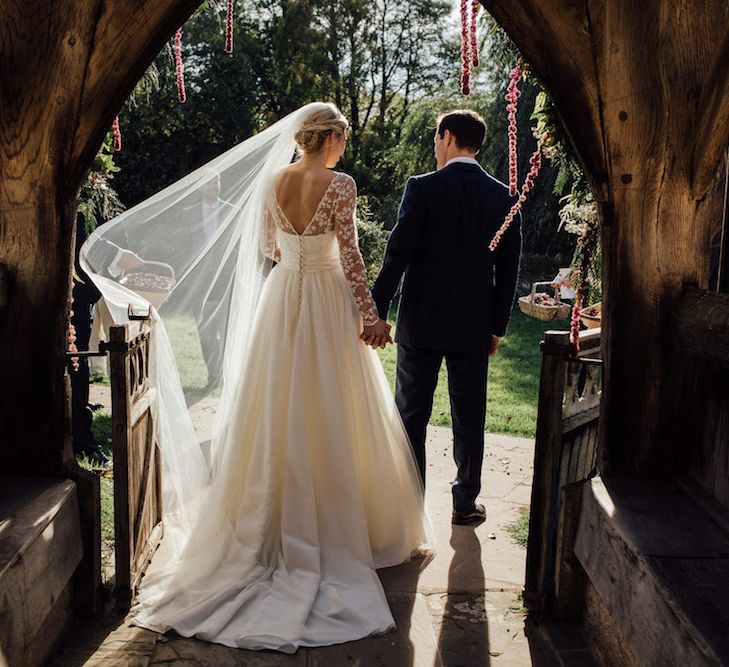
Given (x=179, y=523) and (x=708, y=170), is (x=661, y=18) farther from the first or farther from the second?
(x=179, y=523)

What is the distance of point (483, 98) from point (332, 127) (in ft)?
54.6

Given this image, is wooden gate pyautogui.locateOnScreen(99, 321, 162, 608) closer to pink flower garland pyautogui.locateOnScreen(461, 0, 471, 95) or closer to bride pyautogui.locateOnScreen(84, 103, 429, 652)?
bride pyautogui.locateOnScreen(84, 103, 429, 652)

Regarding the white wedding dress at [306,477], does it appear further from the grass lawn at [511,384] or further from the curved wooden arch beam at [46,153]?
the grass lawn at [511,384]

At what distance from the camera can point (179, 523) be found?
3977mm

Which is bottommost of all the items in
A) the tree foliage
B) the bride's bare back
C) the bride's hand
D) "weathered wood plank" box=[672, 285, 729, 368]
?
the bride's hand

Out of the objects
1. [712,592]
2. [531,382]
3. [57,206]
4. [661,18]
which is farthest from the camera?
[531,382]

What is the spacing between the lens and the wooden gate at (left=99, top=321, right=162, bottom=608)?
3.15m

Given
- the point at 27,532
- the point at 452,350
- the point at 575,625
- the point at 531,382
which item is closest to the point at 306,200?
the point at 452,350

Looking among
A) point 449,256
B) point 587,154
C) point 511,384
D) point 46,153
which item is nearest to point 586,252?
point 449,256

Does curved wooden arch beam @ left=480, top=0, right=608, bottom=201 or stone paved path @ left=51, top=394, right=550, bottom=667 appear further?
stone paved path @ left=51, top=394, right=550, bottom=667

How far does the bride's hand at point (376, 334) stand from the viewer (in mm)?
3826

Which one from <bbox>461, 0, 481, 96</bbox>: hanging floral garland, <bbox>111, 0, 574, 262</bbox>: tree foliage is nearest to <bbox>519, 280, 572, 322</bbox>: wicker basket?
<bbox>461, 0, 481, 96</bbox>: hanging floral garland

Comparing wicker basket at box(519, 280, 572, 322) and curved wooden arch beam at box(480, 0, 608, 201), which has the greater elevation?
curved wooden arch beam at box(480, 0, 608, 201)

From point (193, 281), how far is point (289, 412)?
3.15 feet
